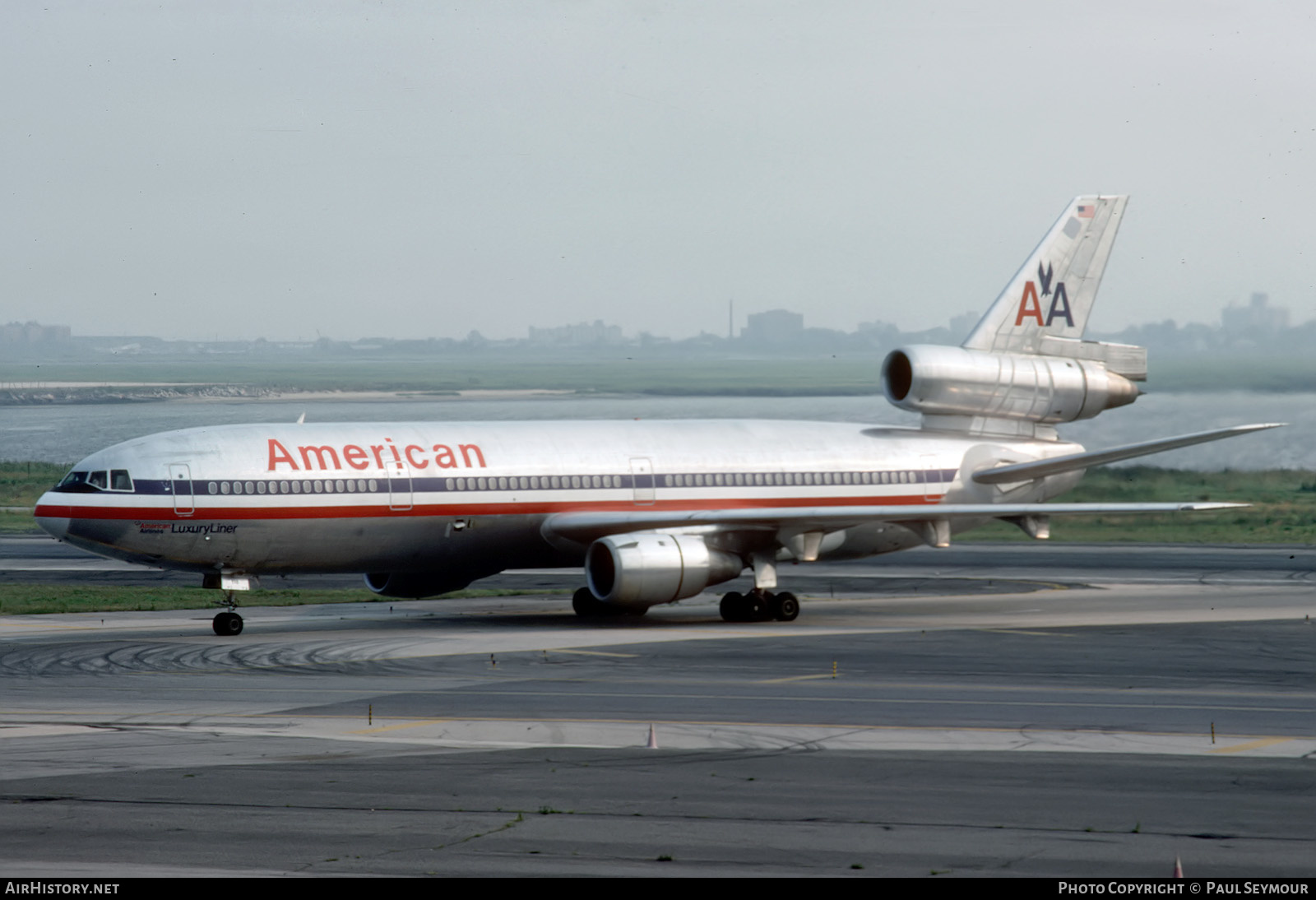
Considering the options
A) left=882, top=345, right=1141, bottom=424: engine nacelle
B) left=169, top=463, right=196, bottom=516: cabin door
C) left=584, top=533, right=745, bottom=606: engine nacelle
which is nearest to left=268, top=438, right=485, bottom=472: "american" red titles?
left=169, top=463, right=196, bottom=516: cabin door

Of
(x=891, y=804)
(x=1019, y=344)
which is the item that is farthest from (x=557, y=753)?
(x=1019, y=344)

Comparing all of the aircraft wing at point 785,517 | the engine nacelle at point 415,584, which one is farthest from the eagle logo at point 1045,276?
the engine nacelle at point 415,584

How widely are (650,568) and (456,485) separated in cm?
500

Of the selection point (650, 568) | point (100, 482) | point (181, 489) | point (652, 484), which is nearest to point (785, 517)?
point (650, 568)

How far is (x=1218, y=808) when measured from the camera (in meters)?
16.7

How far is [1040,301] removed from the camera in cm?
4447

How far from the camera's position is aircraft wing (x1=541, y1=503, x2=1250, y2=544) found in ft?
123

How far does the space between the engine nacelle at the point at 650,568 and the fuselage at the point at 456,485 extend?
2103 millimetres

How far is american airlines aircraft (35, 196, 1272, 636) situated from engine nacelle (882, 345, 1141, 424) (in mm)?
53

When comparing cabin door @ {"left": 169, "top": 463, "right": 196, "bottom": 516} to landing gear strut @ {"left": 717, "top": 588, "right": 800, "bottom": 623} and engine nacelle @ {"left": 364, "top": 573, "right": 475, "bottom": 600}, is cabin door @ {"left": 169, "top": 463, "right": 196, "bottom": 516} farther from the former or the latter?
landing gear strut @ {"left": 717, "top": 588, "right": 800, "bottom": 623}

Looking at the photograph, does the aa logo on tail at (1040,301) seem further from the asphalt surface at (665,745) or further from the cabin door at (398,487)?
the cabin door at (398,487)

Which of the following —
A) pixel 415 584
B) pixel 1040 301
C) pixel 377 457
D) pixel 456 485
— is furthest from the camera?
pixel 1040 301

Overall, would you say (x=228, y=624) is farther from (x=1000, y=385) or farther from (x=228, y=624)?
(x=1000, y=385)
